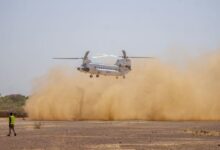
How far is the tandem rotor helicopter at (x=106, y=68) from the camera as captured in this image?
9006cm

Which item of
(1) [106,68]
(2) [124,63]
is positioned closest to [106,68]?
(1) [106,68]

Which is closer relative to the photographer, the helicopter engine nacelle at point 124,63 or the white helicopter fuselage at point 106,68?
the white helicopter fuselage at point 106,68

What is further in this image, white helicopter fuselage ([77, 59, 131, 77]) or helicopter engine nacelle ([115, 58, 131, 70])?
helicopter engine nacelle ([115, 58, 131, 70])

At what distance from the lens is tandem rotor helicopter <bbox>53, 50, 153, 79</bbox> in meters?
90.1

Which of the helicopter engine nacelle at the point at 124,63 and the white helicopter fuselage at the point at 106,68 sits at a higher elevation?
the helicopter engine nacelle at the point at 124,63

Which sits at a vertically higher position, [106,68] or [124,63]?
[124,63]

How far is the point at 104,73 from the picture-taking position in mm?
91688

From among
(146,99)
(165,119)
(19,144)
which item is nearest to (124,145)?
(19,144)

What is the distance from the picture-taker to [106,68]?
92.1 m

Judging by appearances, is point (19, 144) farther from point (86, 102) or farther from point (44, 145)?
point (86, 102)

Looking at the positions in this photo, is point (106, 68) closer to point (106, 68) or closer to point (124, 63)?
point (106, 68)

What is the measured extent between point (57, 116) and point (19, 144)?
5304 cm

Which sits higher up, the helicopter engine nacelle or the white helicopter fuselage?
the helicopter engine nacelle

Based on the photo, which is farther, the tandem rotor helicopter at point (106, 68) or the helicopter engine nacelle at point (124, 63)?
the helicopter engine nacelle at point (124, 63)
